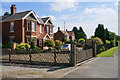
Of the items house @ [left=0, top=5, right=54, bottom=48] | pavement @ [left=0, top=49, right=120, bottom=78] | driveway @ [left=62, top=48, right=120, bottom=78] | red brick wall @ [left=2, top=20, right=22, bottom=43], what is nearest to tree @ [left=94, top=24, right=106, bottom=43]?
house @ [left=0, top=5, right=54, bottom=48]

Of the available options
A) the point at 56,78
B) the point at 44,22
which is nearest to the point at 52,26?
the point at 44,22

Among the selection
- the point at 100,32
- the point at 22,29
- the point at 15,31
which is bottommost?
the point at 15,31

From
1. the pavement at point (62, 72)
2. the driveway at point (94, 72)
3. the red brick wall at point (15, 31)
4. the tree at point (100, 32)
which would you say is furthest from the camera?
the tree at point (100, 32)

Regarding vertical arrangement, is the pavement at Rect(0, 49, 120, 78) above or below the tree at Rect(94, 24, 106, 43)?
below

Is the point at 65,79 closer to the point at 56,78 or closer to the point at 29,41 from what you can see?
the point at 56,78

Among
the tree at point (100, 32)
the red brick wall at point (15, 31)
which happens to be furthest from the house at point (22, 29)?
the tree at point (100, 32)

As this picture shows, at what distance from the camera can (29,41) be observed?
86.5 ft

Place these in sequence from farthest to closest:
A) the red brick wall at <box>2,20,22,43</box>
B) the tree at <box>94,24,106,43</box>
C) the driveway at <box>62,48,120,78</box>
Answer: the tree at <box>94,24,106,43</box> → the red brick wall at <box>2,20,22,43</box> → the driveway at <box>62,48,120,78</box>

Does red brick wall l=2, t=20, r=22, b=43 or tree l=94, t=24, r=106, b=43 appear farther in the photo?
tree l=94, t=24, r=106, b=43

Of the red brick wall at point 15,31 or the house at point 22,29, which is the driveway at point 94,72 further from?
the red brick wall at point 15,31

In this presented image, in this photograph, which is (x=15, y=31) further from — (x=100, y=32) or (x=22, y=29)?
(x=100, y=32)

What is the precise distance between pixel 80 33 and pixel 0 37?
60574 millimetres

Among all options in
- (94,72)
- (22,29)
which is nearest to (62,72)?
(94,72)

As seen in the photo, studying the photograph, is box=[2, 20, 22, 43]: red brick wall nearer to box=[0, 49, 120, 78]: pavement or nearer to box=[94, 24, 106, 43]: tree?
box=[0, 49, 120, 78]: pavement
